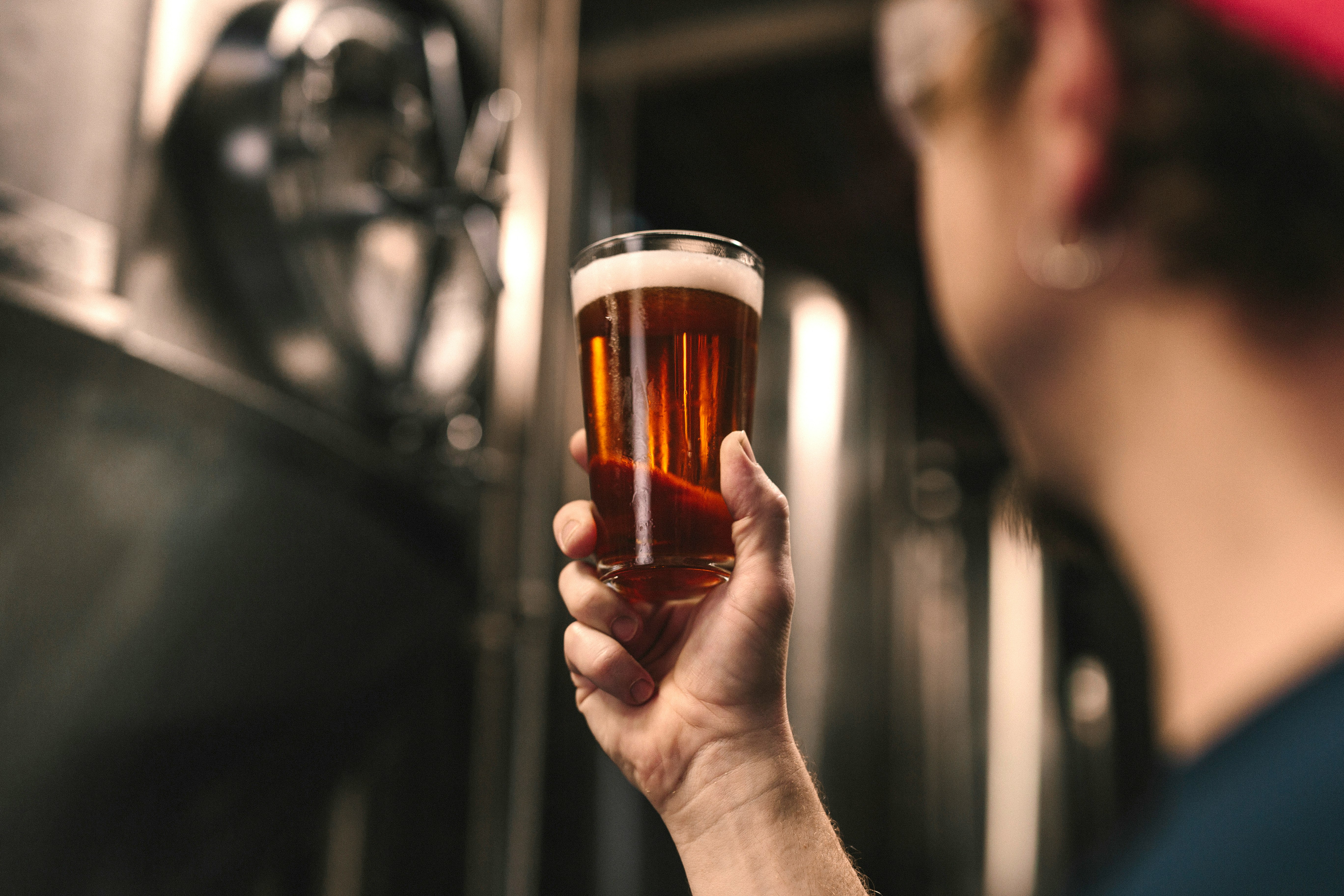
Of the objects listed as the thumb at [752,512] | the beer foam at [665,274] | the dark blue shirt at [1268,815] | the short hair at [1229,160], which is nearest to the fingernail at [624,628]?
the thumb at [752,512]

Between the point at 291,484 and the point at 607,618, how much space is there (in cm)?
50

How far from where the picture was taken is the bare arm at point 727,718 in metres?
0.87

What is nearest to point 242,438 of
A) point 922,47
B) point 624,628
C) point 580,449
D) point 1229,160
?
point 580,449

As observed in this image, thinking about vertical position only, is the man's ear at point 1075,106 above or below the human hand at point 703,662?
above

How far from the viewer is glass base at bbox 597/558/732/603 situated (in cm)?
83

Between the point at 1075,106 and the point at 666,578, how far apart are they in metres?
0.53

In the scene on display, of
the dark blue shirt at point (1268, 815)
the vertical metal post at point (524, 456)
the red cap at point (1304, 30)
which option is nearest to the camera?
the dark blue shirt at point (1268, 815)

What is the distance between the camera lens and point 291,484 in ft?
3.96

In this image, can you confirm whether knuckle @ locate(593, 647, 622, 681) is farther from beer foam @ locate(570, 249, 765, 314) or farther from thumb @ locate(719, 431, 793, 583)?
beer foam @ locate(570, 249, 765, 314)

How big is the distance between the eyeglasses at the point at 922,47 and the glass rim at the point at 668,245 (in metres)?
0.39

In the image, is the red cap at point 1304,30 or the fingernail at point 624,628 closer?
the red cap at point 1304,30

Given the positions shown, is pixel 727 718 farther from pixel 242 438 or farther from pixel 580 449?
pixel 242 438

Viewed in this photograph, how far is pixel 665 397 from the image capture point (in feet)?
2.70

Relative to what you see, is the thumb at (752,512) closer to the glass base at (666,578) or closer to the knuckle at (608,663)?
the glass base at (666,578)
